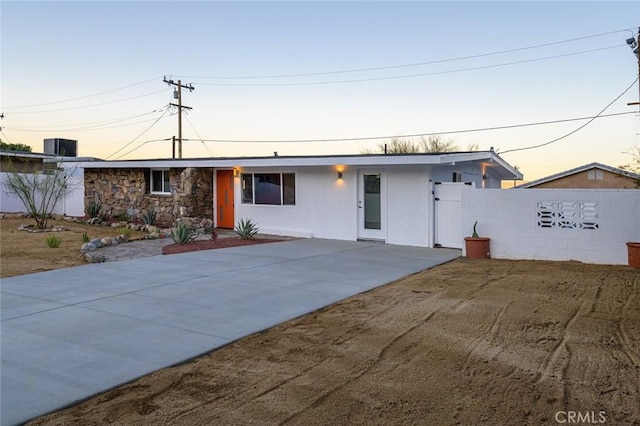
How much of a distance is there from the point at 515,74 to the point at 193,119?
71.4ft

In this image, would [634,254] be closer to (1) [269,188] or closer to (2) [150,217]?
(1) [269,188]

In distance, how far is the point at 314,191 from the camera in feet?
50.6

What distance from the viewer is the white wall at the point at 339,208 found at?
43.9 feet

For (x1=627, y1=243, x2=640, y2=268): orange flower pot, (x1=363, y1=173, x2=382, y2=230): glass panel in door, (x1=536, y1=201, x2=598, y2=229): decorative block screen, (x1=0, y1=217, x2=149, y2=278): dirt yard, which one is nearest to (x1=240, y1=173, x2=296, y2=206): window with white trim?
(x1=363, y1=173, x2=382, y2=230): glass panel in door

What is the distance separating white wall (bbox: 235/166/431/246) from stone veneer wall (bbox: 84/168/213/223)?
141 cm

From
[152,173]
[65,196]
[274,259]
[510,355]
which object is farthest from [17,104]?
[510,355]

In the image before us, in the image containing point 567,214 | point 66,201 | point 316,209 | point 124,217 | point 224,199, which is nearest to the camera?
point 567,214

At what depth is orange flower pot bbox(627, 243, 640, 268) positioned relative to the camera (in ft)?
30.9

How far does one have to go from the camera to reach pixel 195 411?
3.38 meters

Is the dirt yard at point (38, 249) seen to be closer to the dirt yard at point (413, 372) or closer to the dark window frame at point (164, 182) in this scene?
the dark window frame at point (164, 182)

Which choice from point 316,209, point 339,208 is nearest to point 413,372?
point 339,208

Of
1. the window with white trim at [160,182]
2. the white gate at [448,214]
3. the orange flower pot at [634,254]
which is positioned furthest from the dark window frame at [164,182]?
the orange flower pot at [634,254]

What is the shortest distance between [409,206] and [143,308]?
8796 millimetres

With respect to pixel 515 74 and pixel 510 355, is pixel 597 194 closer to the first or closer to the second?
pixel 510 355
